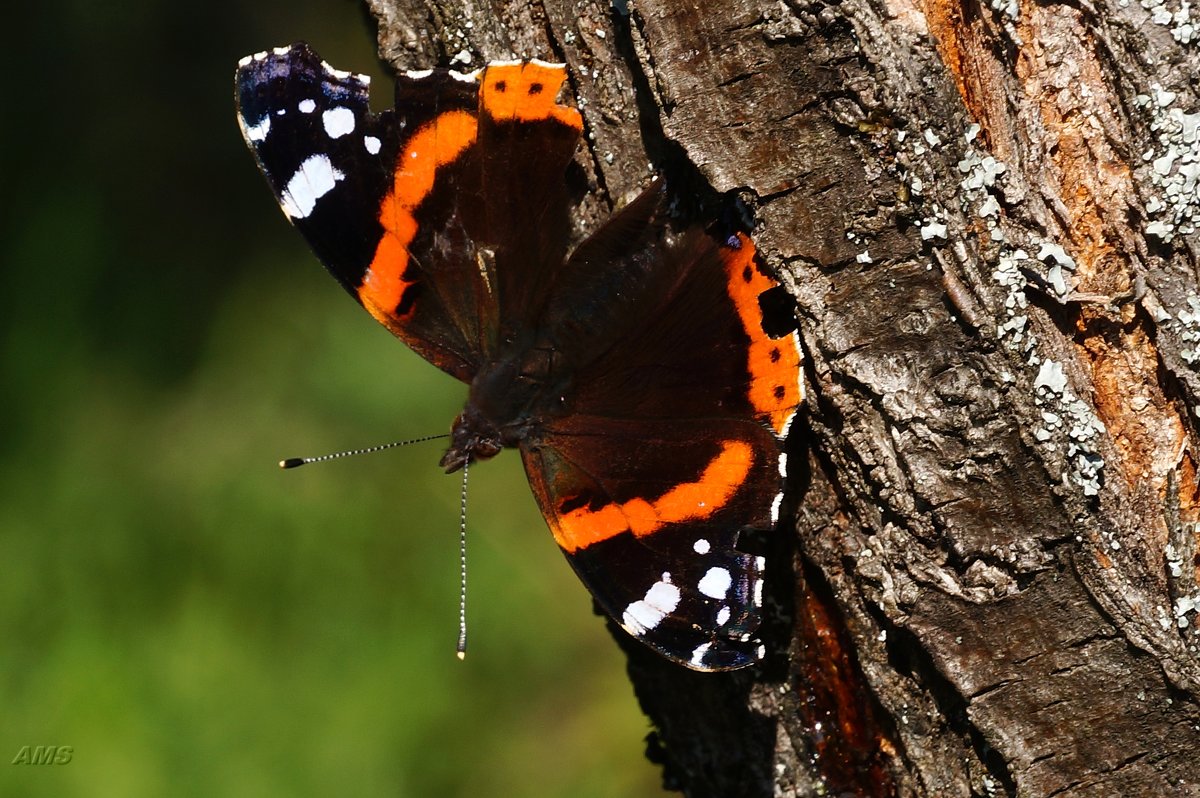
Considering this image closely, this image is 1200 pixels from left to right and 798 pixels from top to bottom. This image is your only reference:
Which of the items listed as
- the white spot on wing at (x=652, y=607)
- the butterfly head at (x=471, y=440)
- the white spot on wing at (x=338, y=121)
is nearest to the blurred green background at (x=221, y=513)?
the butterfly head at (x=471, y=440)

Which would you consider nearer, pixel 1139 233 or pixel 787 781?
pixel 1139 233

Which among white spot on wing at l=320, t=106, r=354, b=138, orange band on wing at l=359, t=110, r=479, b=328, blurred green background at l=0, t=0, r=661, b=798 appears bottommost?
blurred green background at l=0, t=0, r=661, b=798

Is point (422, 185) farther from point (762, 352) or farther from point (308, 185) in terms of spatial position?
point (762, 352)

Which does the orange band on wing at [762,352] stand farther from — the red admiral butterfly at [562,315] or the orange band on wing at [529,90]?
the orange band on wing at [529,90]

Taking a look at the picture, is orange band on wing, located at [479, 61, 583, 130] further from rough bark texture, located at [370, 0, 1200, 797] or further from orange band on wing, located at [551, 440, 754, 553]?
orange band on wing, located at [551, 440, 754, 553]

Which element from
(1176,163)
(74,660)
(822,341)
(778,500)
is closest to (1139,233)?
(1176,163)

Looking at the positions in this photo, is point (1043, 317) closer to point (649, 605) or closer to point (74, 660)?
point (649, 605)

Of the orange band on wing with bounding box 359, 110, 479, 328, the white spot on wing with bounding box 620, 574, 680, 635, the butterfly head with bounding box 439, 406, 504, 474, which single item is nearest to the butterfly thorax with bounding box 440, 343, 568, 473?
the butterfly head with bounding box 439, 406, 504, 474
